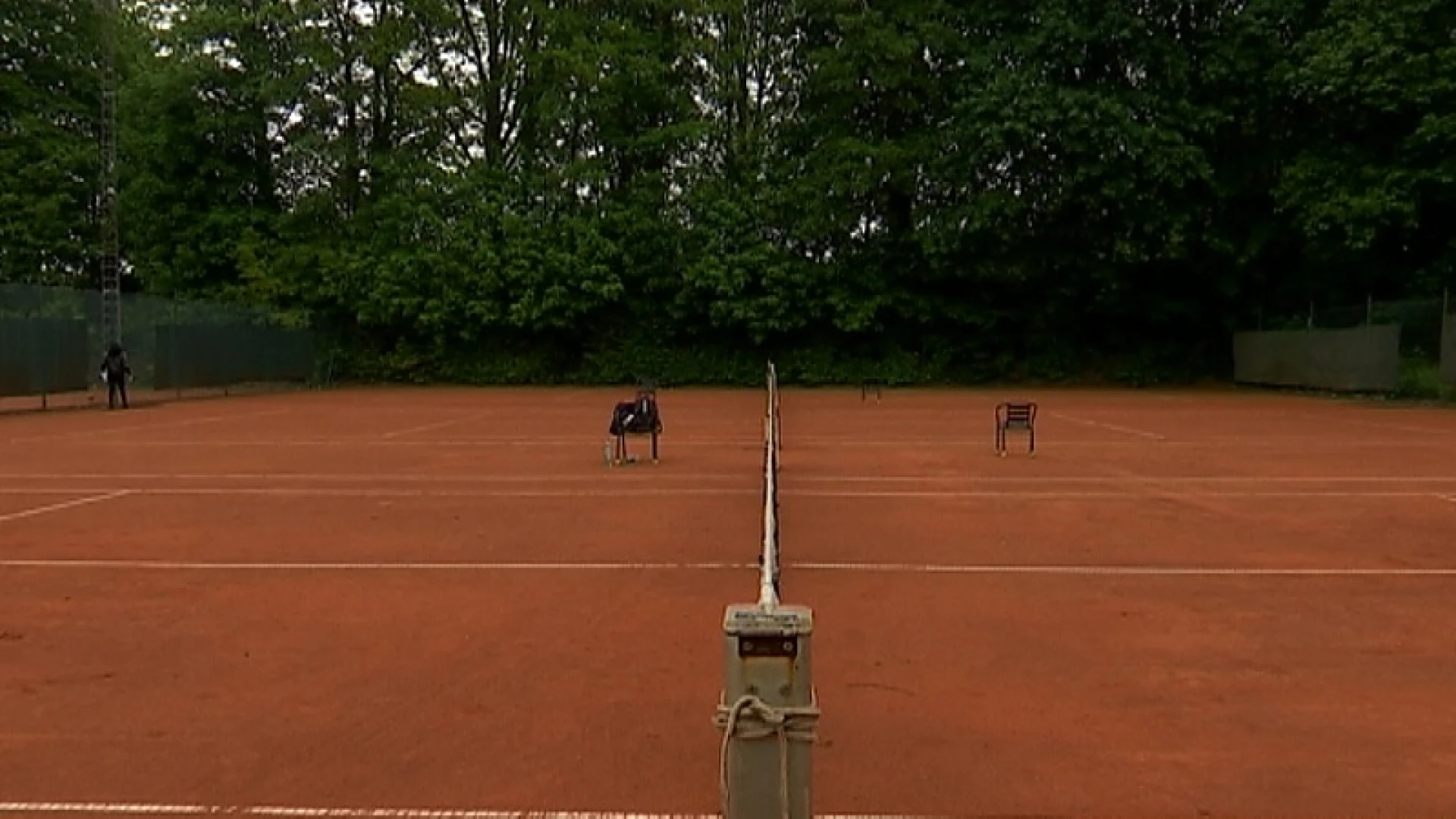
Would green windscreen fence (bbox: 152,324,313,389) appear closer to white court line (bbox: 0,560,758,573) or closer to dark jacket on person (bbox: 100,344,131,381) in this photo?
dark jacket on person (bbox: 100,344,131,381)

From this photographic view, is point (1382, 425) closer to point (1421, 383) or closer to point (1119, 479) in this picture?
point (1421, 383)

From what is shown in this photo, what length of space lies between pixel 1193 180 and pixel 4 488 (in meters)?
35.4

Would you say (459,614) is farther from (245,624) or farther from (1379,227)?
(1379,227)

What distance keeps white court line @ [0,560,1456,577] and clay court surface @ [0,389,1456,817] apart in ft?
0.17

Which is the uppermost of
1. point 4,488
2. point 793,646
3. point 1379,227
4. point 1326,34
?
point 1326,34

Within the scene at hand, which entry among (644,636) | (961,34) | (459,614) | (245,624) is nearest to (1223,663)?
(644,636)

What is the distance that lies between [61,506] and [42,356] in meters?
18.7

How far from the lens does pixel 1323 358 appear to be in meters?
36.4

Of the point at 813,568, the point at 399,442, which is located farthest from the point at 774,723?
the point at 399,442

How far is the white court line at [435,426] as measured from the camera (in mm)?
23109

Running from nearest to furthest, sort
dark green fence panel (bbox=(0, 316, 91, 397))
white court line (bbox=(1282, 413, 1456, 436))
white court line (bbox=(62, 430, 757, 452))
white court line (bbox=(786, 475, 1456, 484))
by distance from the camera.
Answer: white court line (bbox=(786, 475, 1456, 484)) < white court line (bbox=(62, 430, 757, 452)) < white court line (bbox=(1282, 413, 1456, 436)) < dark green fence panel (bbox=(0, 316, 91, 397))

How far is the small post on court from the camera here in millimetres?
2729

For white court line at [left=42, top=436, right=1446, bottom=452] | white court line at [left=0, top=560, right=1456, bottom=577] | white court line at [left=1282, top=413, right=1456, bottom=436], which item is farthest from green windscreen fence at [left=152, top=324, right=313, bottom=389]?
white court line at [left=1282, top=413, right=1456, bottom=436]

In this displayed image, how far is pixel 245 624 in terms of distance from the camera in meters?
7.67
